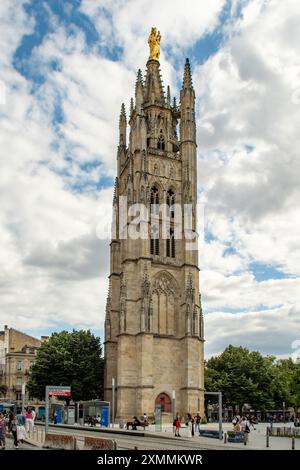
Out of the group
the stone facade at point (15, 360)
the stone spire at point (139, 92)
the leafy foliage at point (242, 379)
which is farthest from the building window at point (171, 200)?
the stone facade at point (15, 360)

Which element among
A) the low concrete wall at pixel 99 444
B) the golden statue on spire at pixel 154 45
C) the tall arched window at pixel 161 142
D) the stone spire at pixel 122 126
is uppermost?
the golden statue on spire at pixel 154 45

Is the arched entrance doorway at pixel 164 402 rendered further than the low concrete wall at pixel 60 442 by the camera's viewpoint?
Yes

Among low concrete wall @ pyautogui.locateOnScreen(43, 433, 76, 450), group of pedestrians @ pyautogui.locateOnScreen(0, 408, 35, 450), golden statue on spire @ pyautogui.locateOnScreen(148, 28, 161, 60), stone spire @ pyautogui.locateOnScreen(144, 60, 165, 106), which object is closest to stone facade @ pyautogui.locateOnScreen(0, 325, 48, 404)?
stone spire @ pyautogui.locateOnScreen(144, 60, 165, 106)

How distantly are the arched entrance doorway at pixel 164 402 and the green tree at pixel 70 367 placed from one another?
28.3ft

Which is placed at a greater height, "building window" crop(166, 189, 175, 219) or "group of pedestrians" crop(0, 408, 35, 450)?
"building window" crop(166, 189, 175, 219)

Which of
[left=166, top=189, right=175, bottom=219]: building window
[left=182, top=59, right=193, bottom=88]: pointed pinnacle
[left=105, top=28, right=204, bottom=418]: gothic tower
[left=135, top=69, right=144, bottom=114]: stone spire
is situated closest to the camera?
[left=105, top=28, right=204, bottom=418]: gothic tower

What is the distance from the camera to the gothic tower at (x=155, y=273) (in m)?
56.9

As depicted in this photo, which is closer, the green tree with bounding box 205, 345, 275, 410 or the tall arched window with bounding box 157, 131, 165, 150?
the tall arched window with bounding box 157, 131, 165, 150

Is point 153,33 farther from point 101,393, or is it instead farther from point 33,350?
point 33,350

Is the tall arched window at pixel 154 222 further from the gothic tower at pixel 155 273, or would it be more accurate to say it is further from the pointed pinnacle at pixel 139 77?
the pointed pinnacle at pixel 139 77

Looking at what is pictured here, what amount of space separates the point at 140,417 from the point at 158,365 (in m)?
6.04

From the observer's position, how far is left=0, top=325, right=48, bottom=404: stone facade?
90312mm

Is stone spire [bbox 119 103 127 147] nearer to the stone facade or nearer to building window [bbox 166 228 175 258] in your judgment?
building window [bbox 166 228 175 258]

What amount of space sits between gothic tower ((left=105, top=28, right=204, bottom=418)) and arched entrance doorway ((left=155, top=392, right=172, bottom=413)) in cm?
10
